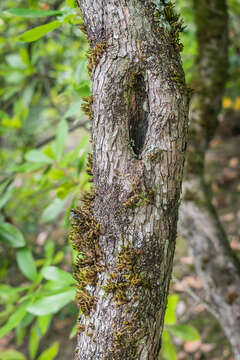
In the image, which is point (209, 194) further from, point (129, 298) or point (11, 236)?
point (129, 298)

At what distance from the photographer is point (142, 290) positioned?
0.73 metres

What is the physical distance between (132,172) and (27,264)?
1.09 m

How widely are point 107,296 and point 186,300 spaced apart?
7.58ft

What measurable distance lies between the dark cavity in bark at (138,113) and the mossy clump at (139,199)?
0.10 meters

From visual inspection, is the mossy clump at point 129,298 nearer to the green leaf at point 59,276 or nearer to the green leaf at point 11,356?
the green leaf at point 59,276

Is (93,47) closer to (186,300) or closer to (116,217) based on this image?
(116,217)

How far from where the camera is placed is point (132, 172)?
0.74m

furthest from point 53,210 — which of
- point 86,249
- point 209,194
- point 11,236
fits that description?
point 209,194

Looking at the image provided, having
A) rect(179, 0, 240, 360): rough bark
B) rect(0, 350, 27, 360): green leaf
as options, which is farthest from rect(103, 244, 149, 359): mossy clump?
rect(0, 350, 27, 360): green leaf

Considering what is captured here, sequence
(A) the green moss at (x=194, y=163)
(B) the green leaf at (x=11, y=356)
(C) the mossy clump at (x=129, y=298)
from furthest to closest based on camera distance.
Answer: (A) the green moss at (x=194, y=163) → (B) the green leaf at (x=11, y=356) → (C) the mossy clump at (x=129, y=298)

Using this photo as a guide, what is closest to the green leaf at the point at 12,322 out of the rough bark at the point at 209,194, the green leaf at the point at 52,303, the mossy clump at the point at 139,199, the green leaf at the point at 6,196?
the green leaf at the point at 52,303

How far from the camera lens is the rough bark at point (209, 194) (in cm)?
179

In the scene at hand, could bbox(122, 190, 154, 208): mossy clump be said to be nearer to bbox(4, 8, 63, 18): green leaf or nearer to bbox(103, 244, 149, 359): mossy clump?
bbox(103, 244, 149, 359): mossy clump

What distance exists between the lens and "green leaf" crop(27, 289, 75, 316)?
3.60 ft
